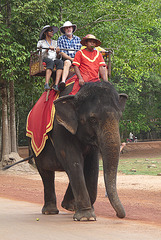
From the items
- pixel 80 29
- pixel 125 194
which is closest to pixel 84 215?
pixel 125 194

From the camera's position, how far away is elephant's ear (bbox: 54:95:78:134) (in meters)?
7.64

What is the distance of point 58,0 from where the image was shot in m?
22.0

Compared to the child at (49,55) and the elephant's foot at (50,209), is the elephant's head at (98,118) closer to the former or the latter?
the child at (49,55)

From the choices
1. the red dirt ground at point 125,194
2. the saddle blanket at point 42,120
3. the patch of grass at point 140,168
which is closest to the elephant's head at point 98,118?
the saddle blanket at point 42,120

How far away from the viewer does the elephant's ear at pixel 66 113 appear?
7641 millimetres

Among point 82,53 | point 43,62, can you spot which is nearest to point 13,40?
point 43,62

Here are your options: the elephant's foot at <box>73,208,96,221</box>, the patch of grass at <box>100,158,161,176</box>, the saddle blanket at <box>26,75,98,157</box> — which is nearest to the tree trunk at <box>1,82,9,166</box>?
the patch of grass at <box>100,158,161,176</box>

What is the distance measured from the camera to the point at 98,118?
24.2 ft

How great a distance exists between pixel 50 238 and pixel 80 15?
18647 mm

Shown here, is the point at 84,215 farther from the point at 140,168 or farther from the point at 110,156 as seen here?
the point at 140,168

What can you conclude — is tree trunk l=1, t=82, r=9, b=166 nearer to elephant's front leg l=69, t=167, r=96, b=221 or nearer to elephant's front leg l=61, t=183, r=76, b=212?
elephant's front leg l=61, t=183, r=76, b=212

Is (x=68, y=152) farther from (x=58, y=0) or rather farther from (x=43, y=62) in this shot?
(x=58, y=0)

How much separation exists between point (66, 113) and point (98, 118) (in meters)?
0.64

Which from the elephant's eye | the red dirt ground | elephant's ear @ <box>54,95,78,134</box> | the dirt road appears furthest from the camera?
the red dirt ground
